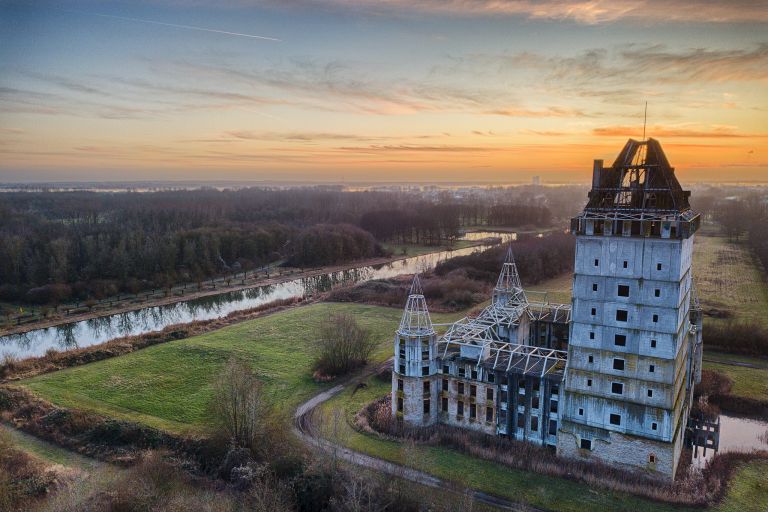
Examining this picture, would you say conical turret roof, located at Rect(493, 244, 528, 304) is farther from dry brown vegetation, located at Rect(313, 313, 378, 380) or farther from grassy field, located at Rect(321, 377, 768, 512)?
grassy field, located at Rect(321, 377, 768, 512)

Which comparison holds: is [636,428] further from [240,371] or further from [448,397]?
[240,371]

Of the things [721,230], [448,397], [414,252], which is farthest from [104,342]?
[721,230]

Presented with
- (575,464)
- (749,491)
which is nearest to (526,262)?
(575,464)

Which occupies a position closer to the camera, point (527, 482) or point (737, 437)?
point (527, 482)

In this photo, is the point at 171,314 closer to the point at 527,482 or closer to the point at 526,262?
the point at 526,262

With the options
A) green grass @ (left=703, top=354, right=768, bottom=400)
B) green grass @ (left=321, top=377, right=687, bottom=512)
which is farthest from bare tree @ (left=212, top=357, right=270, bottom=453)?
green grass @ (left=703, top=354, right=768, bottom=400)

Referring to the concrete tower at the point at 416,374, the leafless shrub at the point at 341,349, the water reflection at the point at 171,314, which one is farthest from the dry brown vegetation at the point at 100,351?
the concrete tower at the point at 416,374
